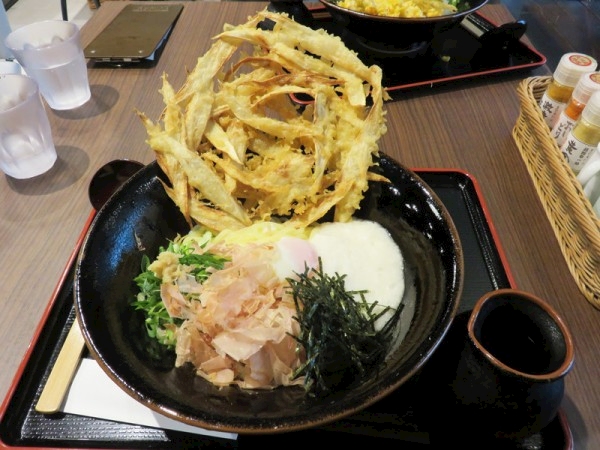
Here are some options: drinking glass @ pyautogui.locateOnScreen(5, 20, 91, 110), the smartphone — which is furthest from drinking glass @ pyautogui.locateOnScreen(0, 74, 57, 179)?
the smartphone

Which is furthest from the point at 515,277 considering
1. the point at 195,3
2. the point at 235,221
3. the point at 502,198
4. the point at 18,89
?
the point at 195,3

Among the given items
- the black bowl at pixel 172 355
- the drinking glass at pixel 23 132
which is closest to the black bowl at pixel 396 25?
the black bowl at pixel 172 355

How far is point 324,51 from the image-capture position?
4.91ft

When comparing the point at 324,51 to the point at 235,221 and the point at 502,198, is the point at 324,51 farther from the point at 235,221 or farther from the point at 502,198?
the point at 502,198

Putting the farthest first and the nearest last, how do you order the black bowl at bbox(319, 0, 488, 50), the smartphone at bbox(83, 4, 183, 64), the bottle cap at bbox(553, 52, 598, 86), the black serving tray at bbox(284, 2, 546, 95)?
the smartphone at bbox(83, 4, 183, 64), the black serving tray at bbox(284, 2, 546, 95), the black bowl at bbox(319, 0, 488, 50), the bottle cap at bbox(553, 52, 598, 86)

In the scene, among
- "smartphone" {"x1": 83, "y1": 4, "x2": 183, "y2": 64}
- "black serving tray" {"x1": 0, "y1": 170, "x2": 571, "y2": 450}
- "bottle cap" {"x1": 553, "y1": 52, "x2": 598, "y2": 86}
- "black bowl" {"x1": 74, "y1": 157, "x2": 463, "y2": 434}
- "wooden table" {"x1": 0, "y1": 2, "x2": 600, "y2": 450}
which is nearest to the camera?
"black bowl" {"x1": 74, "y1": 157, "x2": 463, "y2": 434}

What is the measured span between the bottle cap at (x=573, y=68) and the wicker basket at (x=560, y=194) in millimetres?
125

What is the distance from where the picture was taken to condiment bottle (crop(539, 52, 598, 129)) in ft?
5.26

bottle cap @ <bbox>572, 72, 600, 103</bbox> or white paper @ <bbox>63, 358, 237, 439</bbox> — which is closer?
white paper @ <bbox>63, 358, 237, 439</bbox>

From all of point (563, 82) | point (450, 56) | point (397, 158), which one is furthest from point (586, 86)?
point (450, 56)

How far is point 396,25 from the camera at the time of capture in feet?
6.53

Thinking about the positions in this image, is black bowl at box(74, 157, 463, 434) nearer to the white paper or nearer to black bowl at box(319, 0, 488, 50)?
the white paper

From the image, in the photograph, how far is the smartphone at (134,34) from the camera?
92.8 inches

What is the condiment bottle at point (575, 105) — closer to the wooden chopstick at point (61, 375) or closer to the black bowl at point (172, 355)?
the black bowl at point (172, 355)
